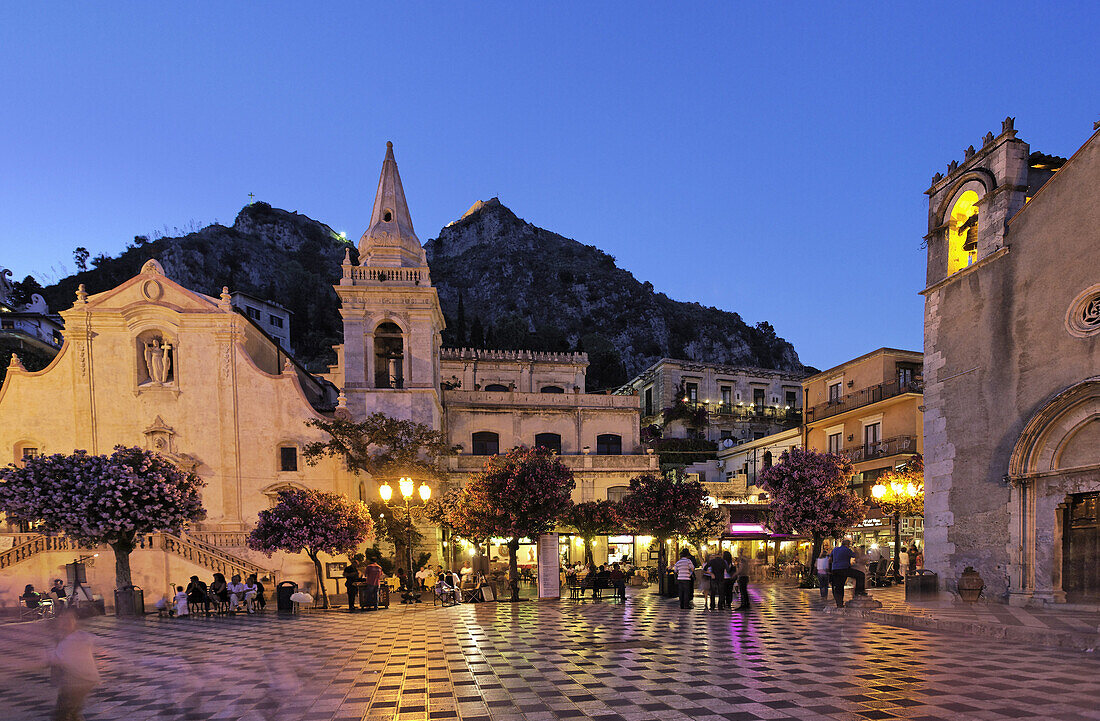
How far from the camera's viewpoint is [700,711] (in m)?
6.95

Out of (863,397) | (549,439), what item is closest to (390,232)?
(549,439)

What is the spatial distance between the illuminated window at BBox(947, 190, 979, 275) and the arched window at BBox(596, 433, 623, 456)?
22711 millimetres

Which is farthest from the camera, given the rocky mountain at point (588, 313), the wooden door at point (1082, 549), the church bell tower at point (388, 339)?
the rocky mountain at point (588, 313)

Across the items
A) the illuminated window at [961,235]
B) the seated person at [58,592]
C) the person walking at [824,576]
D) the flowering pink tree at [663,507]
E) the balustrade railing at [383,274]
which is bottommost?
the seated person at [58,592]

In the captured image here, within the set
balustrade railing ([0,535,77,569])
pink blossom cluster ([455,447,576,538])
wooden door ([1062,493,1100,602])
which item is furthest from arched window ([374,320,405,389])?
wooden door ([1062,493,1100,602])

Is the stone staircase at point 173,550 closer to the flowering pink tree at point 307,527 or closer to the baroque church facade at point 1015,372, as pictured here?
the flowering pink tree at point 307,527

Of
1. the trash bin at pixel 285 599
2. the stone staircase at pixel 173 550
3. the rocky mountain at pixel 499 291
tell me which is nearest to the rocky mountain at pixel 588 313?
the rocky mountain at pixel 499 291

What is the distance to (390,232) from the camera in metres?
31.9

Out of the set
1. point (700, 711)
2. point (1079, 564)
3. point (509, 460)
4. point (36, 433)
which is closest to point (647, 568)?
point (509, 460)

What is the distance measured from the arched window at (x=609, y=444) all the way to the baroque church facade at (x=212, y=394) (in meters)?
10.6

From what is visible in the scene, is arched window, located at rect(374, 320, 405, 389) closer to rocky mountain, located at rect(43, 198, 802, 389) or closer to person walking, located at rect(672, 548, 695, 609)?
person walking, located at rect(672, 548, 695, 609)

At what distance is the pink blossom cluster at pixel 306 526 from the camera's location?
18.8 m

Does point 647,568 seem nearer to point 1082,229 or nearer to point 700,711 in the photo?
point 1082,229

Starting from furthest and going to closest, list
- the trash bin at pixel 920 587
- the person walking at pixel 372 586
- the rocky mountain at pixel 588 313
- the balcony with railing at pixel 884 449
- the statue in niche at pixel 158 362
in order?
1. the rocky mountain at pixel 588 313
2. the balcony with railing at pixel 884 449
3. the statue in niche at pixel 158 362
4. the person walking at pixel 372 586
5. the trash bin at pixel 920 587
